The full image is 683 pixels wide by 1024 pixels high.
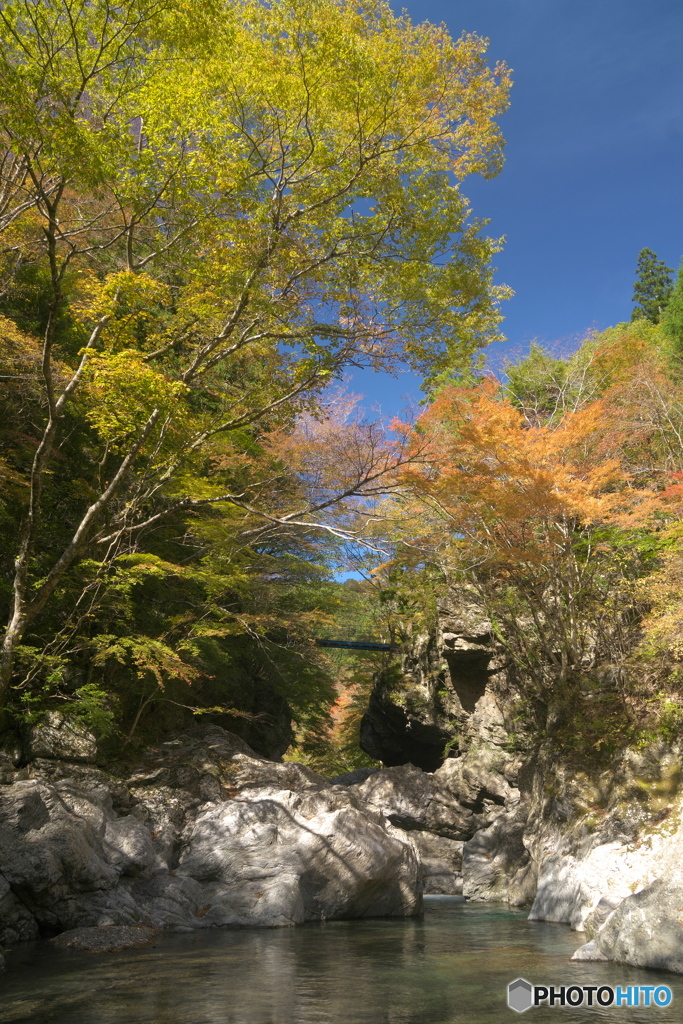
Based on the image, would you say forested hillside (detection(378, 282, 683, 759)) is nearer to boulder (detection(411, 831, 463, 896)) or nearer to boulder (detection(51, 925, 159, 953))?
boulder (detection(411, 831, 463, 896))

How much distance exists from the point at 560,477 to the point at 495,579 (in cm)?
276

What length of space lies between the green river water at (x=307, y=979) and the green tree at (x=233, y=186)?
334 cm

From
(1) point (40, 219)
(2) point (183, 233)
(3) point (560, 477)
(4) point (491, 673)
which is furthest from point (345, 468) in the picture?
(4) point (491, 673)

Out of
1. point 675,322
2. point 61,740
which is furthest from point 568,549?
point 675,322

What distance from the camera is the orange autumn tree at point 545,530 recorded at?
12.4m

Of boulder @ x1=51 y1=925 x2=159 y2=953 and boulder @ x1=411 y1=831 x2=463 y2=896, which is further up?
boulder @ x1=51 y1=925 x2=159 y2=953

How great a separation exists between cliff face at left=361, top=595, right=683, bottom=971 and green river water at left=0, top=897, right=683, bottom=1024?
63 cm

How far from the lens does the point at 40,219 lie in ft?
35.8

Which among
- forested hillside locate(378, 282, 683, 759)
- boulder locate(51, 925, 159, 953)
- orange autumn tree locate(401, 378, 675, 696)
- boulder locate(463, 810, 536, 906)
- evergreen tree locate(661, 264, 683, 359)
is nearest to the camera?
boulder locate(51, 925, 159, 953)

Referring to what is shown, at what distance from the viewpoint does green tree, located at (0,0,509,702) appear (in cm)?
673

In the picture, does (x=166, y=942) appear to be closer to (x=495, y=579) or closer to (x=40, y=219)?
(x=495, y=579)

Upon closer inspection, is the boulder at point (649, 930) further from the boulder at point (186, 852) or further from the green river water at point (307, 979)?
the boulder at point (186, 852)

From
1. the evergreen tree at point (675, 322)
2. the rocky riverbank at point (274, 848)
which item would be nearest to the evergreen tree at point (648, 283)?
the evergreen tree at point (675, 322)

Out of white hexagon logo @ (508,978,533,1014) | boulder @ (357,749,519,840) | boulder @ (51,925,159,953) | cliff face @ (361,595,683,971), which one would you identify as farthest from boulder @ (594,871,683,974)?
boulder @ (357,749,519,840)
